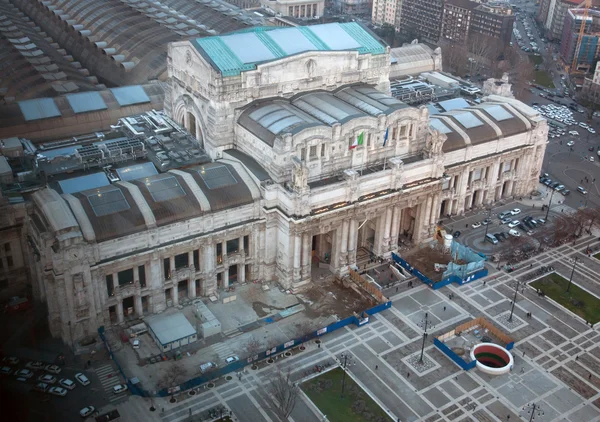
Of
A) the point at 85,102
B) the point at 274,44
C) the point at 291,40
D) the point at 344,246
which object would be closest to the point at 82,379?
the point at 344,246

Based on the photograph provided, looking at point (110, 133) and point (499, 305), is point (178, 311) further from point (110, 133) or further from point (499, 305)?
point (499, 305)

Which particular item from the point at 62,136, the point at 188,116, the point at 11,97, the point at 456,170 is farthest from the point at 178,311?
the point at 11,97

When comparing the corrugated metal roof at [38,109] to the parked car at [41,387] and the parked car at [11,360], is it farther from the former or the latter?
the parked car at [41,387]

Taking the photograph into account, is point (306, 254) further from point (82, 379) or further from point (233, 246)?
point (82, 379)

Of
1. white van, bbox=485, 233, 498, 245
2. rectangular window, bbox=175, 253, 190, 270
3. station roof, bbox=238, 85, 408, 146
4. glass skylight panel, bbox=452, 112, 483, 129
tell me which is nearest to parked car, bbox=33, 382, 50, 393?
rectangular window, bbox=175, 253, 190, 270

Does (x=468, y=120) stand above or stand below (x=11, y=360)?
above

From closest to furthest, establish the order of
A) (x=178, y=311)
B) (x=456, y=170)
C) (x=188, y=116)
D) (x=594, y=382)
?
(x=594, y=382) < (x=178, y=311) < (x=188, y=116) < (x=456, y=170)

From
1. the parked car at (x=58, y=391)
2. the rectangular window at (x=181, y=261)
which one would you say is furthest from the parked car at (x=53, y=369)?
the rectangular window at (x=181, y=261)
